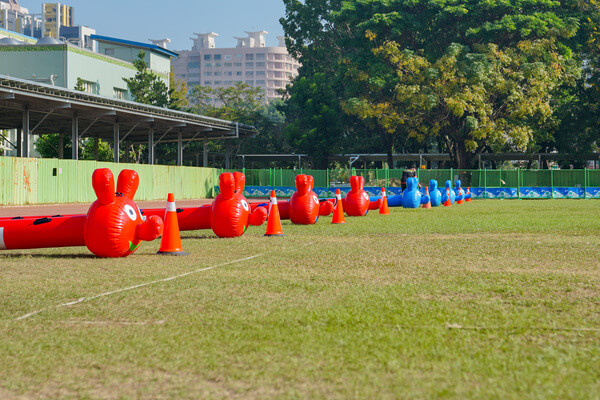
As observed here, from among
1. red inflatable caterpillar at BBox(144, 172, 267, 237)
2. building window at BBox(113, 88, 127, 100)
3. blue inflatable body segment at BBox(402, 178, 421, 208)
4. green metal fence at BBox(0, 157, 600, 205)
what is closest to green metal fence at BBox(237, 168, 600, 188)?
green metal fence at BBox(0, 157, 600, 205)

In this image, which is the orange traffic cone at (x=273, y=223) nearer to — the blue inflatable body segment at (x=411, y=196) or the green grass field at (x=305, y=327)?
the green grass field at (x=305, y=327)

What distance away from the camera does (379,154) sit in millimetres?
57750

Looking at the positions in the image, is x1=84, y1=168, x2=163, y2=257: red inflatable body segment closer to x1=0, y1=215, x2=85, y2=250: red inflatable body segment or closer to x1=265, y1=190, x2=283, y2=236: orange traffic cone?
x1=0, y1=215, x2=85, y2=250: red inflatable body segment

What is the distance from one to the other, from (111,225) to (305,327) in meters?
5.07

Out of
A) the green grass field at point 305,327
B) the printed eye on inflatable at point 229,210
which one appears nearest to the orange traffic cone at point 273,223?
the printed eye on inflatable at point 229,210

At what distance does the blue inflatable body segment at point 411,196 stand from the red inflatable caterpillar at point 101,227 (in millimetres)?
18028

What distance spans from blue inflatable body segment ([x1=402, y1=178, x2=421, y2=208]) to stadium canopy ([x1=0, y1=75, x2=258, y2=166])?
17504 mm

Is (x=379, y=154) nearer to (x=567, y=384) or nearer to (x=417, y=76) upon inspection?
(x=417, y=76)

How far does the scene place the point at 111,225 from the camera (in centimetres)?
915

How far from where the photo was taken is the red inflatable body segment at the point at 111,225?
9180 mm

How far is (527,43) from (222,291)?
135 ft

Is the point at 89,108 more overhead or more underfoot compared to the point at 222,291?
more overhead

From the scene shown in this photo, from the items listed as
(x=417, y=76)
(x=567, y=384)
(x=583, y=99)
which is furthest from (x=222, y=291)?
(x=583, y=99)

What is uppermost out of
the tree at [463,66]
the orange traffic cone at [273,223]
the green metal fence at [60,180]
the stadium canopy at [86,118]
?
the tree at [463,66]
